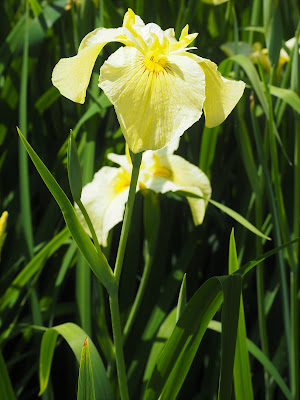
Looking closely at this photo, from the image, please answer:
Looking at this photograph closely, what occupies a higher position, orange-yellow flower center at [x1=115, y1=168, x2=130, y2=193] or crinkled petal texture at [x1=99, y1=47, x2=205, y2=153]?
crinkled petal texture at [x1=99, y1=47, x2=205, y2=153]

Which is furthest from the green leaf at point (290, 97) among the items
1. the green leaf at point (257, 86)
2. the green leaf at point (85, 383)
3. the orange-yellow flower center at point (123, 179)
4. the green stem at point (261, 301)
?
the green leaf at point (85, 383)

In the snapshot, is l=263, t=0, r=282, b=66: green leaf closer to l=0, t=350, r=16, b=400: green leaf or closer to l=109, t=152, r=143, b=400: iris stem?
l=109, t=152, r=143, b=400: iris stem

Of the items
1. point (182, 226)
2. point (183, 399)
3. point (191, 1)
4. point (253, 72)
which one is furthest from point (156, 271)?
point (191, 1)

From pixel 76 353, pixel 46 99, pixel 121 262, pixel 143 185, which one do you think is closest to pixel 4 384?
pixel 76 353

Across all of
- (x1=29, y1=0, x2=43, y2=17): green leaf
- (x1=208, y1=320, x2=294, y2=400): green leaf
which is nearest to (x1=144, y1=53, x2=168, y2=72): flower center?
(x1=208, y1=320, x2=294, y2=400): green leaf

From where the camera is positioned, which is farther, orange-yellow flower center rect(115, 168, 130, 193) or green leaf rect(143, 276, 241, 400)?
orange-yellow flower center rect(115, 168, 130, 193)

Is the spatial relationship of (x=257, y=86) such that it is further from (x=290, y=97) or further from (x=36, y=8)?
(x=36, y=8)

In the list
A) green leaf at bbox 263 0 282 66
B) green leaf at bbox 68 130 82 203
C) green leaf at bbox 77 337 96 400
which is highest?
green leaf at bbox 263 0 282 66

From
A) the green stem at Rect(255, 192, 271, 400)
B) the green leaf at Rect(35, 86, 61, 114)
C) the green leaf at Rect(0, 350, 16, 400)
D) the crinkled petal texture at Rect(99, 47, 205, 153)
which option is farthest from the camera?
the green leaf at Rect(35, 86, 61, 114)
